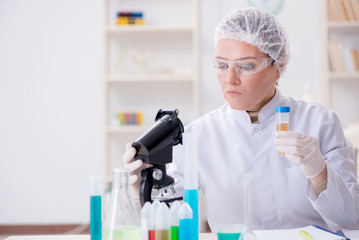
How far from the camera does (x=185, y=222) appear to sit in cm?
99

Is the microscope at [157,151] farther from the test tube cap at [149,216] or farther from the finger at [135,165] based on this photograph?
the test tube cap at [149,216]

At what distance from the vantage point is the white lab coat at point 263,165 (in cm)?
152

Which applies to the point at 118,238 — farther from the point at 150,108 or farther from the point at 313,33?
the point at 313,33

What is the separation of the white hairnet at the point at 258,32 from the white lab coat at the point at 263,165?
16 cm

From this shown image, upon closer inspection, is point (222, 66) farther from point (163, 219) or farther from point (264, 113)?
point (163, 219)

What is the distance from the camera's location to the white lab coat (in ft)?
4.99

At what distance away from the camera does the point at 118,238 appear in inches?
37.7

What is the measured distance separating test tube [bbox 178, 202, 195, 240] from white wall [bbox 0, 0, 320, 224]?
3.05 meters

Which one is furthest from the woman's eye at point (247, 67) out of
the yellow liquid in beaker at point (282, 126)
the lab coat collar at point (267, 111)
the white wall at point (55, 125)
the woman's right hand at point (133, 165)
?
the white wall at point (55, 125)

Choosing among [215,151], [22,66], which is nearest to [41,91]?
[22,66]

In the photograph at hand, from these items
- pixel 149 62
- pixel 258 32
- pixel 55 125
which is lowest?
pixel 55 125

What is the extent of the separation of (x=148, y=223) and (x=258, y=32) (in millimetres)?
850

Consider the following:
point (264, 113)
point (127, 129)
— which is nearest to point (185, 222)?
point (264, 113)

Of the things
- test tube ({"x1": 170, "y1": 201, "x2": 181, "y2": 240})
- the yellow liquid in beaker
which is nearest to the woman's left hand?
the yellow liquid in beaker
